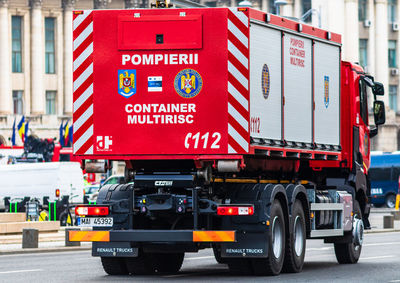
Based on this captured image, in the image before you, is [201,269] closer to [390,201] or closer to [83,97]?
[83,97]

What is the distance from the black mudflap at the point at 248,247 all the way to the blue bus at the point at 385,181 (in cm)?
5767

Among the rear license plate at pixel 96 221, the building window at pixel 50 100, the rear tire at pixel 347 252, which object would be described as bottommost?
the rear tire at pixel 347 252

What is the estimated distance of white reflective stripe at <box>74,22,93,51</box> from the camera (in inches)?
730

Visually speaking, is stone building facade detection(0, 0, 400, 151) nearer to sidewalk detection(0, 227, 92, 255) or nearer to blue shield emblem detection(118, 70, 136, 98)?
sidewalk detection(0, 227, 92, 255)

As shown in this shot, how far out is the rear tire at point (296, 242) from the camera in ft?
63.5

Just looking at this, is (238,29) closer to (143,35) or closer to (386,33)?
(143,35)

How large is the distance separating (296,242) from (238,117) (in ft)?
9.32

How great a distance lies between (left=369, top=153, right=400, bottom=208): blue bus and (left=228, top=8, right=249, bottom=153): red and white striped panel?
190 feet

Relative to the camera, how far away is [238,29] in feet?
58.8

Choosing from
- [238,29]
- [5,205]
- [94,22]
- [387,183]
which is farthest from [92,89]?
[387,183]

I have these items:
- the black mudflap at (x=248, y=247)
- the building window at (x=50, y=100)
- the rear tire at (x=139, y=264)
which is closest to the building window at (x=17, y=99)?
the building window at (x=50, y=100)

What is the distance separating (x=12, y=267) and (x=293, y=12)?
286 feet

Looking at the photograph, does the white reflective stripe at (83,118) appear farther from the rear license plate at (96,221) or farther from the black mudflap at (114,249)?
the black mudflap at (114,249)

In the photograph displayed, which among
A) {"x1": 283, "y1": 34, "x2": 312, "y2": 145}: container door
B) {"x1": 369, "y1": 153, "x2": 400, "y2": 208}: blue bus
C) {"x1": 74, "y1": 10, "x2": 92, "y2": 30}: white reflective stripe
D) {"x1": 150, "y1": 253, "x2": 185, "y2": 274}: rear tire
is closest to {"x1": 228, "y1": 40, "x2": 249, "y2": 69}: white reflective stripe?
{"x1": 283, "y1": 34, "x2": 312, "y2": 145}: container door
